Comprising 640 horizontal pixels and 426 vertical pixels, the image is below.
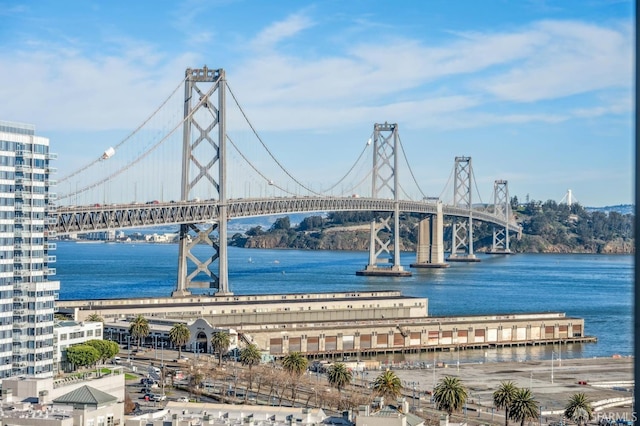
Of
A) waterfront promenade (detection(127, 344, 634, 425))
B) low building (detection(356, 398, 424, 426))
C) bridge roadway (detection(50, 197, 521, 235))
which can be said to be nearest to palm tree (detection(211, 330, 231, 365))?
waterfront promenade (detection(127, 344, 634, 425))

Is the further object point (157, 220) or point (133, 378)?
point (157, 220)

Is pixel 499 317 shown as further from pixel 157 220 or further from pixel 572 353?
pixel 157 220

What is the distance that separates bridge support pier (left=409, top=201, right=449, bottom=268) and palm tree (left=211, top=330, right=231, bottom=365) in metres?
51.2

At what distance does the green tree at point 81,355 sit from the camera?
27.4 m

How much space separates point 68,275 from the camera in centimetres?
7319

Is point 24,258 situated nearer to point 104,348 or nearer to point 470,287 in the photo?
point 104,348

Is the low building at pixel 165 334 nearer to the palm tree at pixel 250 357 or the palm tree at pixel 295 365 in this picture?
the palm tree at pixel 250 357

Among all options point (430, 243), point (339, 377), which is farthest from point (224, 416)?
point (430, 243)

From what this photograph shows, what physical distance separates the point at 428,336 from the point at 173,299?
31.7 feet

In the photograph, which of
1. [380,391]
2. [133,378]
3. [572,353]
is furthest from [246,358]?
[572,353]

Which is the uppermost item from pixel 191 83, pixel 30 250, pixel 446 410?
pixel 191 83

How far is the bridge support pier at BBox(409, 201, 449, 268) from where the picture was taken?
84000mm

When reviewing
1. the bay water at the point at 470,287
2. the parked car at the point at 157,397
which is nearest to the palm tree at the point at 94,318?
the bay water at the point at 470,287

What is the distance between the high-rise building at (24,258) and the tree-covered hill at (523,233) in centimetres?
9466
